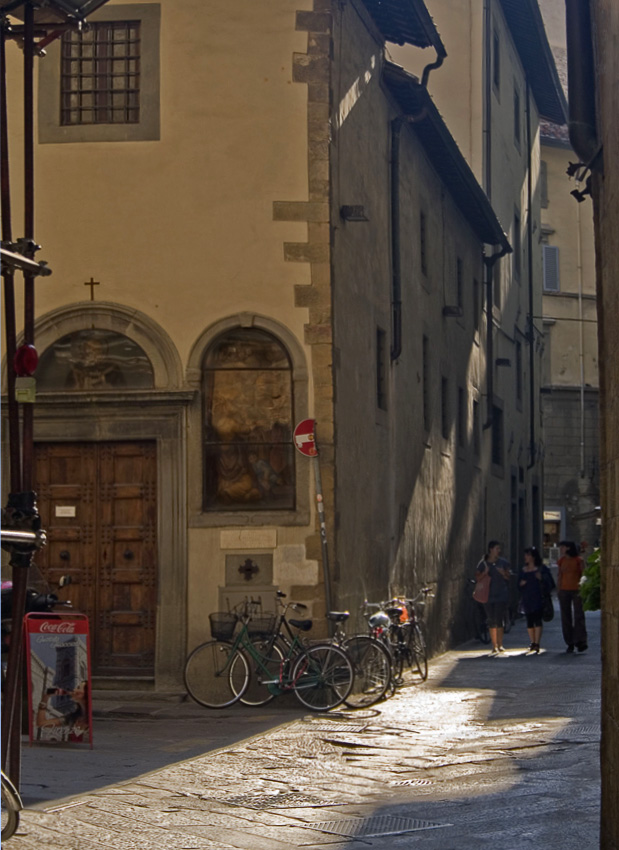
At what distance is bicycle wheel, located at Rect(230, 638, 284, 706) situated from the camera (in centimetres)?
1427

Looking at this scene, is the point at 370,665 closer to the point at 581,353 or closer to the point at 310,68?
the point at 310,68

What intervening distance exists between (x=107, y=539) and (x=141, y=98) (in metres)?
4.75

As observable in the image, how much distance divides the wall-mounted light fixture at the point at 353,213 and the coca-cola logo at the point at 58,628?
6410mm

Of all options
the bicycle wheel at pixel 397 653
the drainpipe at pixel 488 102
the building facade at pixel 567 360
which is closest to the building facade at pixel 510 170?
the drainpipe at pixel 488 102

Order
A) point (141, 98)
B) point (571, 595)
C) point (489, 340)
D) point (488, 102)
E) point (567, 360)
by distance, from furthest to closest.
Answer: point (567, 360) → point (489, 340) → point (488, 102) → point (571, 595) → point (141, 98)

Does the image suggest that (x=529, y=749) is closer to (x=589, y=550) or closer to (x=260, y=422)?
(x=260, y=422)

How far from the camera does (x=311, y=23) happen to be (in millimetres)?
15688

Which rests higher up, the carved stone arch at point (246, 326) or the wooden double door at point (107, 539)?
the carved stone arch at point (246, 326)

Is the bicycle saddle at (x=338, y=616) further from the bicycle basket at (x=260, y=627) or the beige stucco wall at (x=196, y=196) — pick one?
the beige stucco wall at (x=196, y=196)

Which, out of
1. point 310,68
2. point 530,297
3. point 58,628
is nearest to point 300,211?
point 310,68

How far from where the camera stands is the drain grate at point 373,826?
797cm

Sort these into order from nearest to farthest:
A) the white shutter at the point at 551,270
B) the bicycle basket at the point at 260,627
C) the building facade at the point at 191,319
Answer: the bicycle basket at the point at 260,627, the building facade at the point at 191,319, the white shutter at the point at 551,270

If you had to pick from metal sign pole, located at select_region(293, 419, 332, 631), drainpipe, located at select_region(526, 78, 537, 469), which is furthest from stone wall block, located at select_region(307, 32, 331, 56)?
drainpipe, located at select_region(526, 78, 537, 469)

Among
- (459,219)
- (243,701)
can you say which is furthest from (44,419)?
(459,219)
